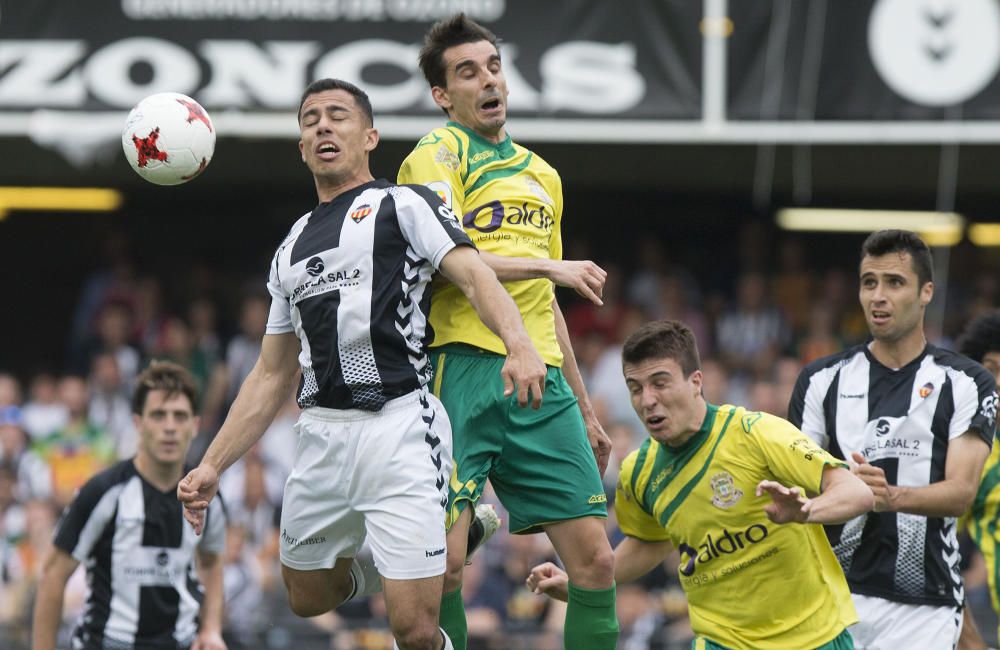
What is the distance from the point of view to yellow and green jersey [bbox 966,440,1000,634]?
22.4 feet

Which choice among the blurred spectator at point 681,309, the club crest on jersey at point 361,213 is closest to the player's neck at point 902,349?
the club crest on jersey at point 361,213

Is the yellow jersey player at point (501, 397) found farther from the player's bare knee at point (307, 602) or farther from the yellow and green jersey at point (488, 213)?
the player's bare knee at point (307, 602)

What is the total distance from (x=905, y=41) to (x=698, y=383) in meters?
6.47

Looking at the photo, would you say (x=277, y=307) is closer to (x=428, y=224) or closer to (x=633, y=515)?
(x=428, y=224)

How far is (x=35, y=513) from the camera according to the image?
37.2 ft

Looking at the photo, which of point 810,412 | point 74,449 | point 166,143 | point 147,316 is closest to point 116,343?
point 147,316

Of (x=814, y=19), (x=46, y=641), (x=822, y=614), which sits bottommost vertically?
(x=46, y=641)

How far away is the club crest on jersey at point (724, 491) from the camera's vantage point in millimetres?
5865

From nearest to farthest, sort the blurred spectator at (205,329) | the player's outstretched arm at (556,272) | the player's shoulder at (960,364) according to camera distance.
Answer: the player's outstretched arm at (556,272) < the player's shoulder at (960,364) < the blurred spectator at (205,329)

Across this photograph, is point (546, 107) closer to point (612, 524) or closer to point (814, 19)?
point (814, 19)

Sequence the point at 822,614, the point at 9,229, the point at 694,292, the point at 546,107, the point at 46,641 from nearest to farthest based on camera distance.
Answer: the point at 822,614, the point at 46,641, the point at 546,107, the point at 694,292, the point at 9,229

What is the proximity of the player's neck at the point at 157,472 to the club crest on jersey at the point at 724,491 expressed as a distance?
2.95 m

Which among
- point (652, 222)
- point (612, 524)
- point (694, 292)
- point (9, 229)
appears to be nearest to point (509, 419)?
point (612, 524)

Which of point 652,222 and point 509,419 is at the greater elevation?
point 652,222
